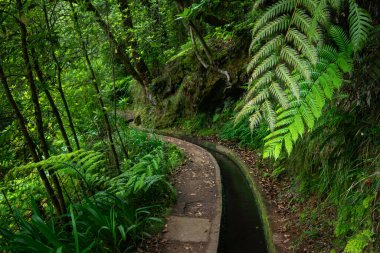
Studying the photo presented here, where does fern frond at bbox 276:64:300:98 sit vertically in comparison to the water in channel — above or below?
above

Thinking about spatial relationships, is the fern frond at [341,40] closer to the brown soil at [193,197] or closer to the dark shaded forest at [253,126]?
the dark shaded forest at [253,126]

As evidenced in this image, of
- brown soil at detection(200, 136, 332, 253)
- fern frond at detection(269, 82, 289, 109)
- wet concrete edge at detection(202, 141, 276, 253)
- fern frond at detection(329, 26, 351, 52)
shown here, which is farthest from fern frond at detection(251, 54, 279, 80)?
wet concrete edge at detection(202, 141, 276, 253)

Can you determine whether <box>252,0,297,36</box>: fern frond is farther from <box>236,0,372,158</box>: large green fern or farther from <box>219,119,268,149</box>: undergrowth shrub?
<box>219,119,268,149</box>: undergrowth shrub

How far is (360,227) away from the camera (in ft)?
9.96

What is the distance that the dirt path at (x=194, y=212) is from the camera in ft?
14.8

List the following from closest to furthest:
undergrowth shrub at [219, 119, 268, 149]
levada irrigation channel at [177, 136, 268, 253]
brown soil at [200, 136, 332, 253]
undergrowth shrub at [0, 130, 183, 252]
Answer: undergrowth shrub at [0, 130, 183, 252]
brown soil at [200, 136, 332, 253]
levada irrigation channel at [177, 136, 268, 253]
undergrowth shrub at [219, 119, 268, 149]

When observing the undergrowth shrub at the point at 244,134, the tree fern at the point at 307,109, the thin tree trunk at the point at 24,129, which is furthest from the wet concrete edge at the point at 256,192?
the thin tree trunk at the point at 24,129

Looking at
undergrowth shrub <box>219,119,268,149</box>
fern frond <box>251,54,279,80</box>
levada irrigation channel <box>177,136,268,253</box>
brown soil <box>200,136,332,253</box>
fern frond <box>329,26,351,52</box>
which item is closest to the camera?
fern frond <box>251,54,279,80</box>

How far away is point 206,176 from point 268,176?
147cm

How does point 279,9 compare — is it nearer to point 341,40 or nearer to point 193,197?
point 341,40

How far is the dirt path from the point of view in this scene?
4500 millimetres

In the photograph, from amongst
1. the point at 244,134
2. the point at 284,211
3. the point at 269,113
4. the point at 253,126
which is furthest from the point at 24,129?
the point at 244,134

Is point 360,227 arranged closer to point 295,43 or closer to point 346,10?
point 346,10

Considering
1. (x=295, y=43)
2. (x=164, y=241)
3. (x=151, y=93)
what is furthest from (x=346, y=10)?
(x=151, y=93)
